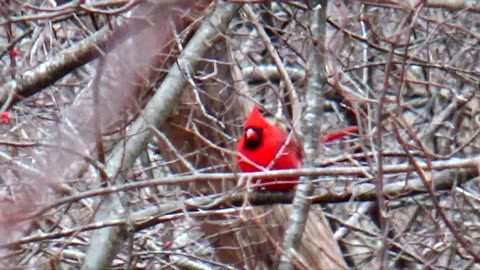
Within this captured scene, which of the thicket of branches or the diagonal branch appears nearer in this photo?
the thicket of branches

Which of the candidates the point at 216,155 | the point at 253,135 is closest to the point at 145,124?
the point at 253,135

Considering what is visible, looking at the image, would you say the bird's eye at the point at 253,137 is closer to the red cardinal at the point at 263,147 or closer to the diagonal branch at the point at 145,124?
the red cardinal at the point at 263,147

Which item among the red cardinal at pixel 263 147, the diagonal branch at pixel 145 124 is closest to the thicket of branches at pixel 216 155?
the diagonal branch at pixel 145 124

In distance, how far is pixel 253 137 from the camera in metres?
4.90

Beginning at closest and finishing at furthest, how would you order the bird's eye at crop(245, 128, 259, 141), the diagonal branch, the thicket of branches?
the thicket of branches < the diagonal branch < the bird's eye at crop(245, 128, 259, 141)

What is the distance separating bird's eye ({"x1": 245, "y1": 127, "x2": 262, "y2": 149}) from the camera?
4.89 meters

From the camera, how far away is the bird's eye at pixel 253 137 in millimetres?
4895

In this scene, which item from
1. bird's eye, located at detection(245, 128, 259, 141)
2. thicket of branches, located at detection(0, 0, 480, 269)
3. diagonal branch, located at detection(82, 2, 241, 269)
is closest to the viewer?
thicket of branches, located at detection(0, 0, 480, 269)

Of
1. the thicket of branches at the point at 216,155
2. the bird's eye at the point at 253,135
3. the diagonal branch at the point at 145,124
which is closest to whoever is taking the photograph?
the thicket of branches at the point at 216,155

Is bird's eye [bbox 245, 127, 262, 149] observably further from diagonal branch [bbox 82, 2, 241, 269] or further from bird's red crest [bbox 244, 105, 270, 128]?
diagonal branch [bbox 82, 2, 241, 269]

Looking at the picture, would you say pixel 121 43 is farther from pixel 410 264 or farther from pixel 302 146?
pixel 410 264

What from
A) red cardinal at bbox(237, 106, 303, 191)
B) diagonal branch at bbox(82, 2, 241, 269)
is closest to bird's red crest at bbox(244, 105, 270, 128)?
red cardinal at bbox(237, 106, 303, 191)

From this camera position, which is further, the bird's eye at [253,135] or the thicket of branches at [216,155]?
the bird's eye at [253,135]

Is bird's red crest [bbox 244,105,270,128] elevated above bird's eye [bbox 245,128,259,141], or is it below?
above
